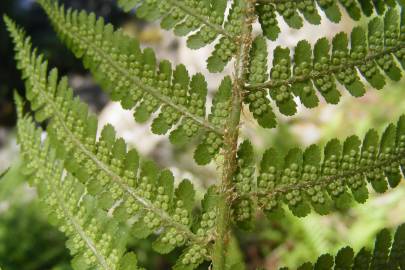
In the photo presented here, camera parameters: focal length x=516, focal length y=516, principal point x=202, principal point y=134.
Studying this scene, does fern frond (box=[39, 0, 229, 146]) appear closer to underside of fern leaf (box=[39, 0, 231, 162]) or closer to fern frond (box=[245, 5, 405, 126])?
underside of fern leaf (box=[39, 0, 231, 162])

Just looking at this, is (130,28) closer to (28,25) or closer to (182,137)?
(28,25)

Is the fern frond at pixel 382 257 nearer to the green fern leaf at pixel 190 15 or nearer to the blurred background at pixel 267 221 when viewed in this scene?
the green fern leaf at pixel 190 15

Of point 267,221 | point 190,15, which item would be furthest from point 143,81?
point 267,221

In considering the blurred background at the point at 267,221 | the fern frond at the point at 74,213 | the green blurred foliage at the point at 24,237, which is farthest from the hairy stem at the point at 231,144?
the green blurred foliage at the point at 24,237

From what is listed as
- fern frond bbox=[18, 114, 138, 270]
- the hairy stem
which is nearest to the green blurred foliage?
fern frond bbox=[18, 114, 138, 270]

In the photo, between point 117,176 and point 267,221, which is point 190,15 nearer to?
point 117,176
